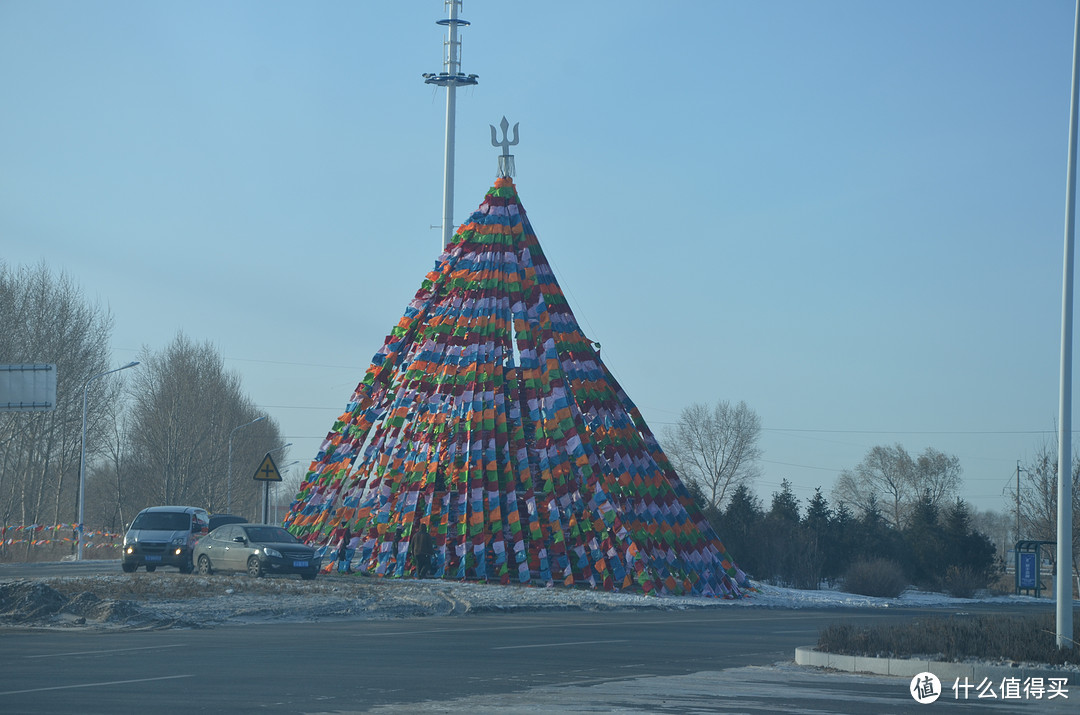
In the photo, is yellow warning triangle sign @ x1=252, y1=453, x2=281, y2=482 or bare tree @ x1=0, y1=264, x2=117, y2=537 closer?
yellow warning triangle sign @ x1=252, y1=453, x2=281, y2=482

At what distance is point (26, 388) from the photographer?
21234 millimetres

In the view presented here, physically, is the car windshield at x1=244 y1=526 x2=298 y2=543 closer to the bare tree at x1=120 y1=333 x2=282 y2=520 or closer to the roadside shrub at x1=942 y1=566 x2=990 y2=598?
the roadside shrub at x1=942 y1=566 x2=990 y2=598

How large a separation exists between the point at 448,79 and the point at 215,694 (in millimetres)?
31551

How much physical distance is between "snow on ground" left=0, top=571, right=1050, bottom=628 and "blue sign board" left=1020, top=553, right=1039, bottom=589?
6447 mm

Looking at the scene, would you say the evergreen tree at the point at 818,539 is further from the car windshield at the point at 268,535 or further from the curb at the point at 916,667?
the curb at the point at 916,667

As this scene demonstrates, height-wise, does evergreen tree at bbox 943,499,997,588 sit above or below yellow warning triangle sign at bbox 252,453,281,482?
below

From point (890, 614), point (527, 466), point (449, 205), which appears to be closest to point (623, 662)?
point (890, 614)

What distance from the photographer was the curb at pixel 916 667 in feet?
41.6

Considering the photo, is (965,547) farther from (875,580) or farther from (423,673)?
(423,673)

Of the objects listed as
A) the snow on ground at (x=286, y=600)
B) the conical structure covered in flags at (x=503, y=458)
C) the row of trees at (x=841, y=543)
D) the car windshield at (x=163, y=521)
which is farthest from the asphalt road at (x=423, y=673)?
the row of trees at (x=841, y=543)

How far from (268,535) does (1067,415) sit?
841 inches

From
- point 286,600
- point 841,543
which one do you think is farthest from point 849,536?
point 286,600

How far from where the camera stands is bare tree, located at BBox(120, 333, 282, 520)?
6906 cm

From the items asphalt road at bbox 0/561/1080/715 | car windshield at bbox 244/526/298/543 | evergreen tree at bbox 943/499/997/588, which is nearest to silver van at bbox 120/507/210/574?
car windshield at bbox 244/526/298/543
